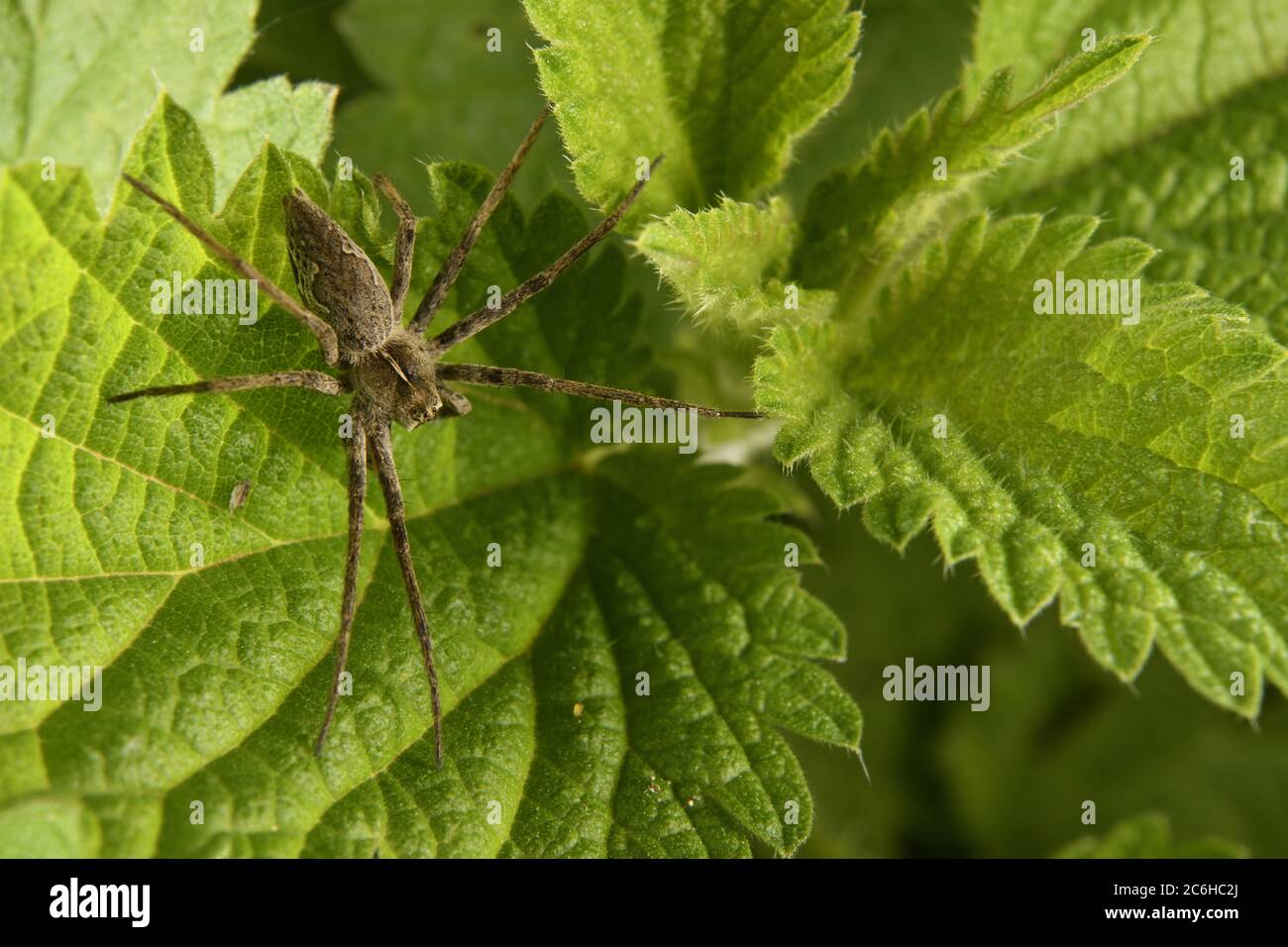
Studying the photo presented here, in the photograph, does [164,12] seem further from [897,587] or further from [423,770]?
[897,587]

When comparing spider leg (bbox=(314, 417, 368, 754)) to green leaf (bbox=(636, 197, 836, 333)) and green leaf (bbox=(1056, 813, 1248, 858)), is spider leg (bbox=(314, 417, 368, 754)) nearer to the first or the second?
green leaf (bbox=(636, 197, 836, 333))

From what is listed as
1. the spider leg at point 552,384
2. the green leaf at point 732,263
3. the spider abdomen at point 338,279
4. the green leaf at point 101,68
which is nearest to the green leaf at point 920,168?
the green leaf at point 732,263

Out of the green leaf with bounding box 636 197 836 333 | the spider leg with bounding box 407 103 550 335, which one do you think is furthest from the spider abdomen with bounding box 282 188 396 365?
the green leaf with bounding box 636 197 836 333

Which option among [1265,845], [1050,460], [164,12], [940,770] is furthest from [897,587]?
[164,12]

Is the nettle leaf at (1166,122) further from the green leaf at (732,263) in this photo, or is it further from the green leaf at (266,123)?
the green leaf at (266,123)

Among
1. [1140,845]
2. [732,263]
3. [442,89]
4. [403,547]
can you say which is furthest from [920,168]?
[442,89]

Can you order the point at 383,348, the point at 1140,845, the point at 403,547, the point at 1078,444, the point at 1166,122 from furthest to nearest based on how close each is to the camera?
the point at 1166,122, the point at 1140,845, the point at 383,348, the point at 403,547, the point at 1078,444

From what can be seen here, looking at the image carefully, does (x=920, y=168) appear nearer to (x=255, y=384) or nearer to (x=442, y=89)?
(x=255, y=384)
